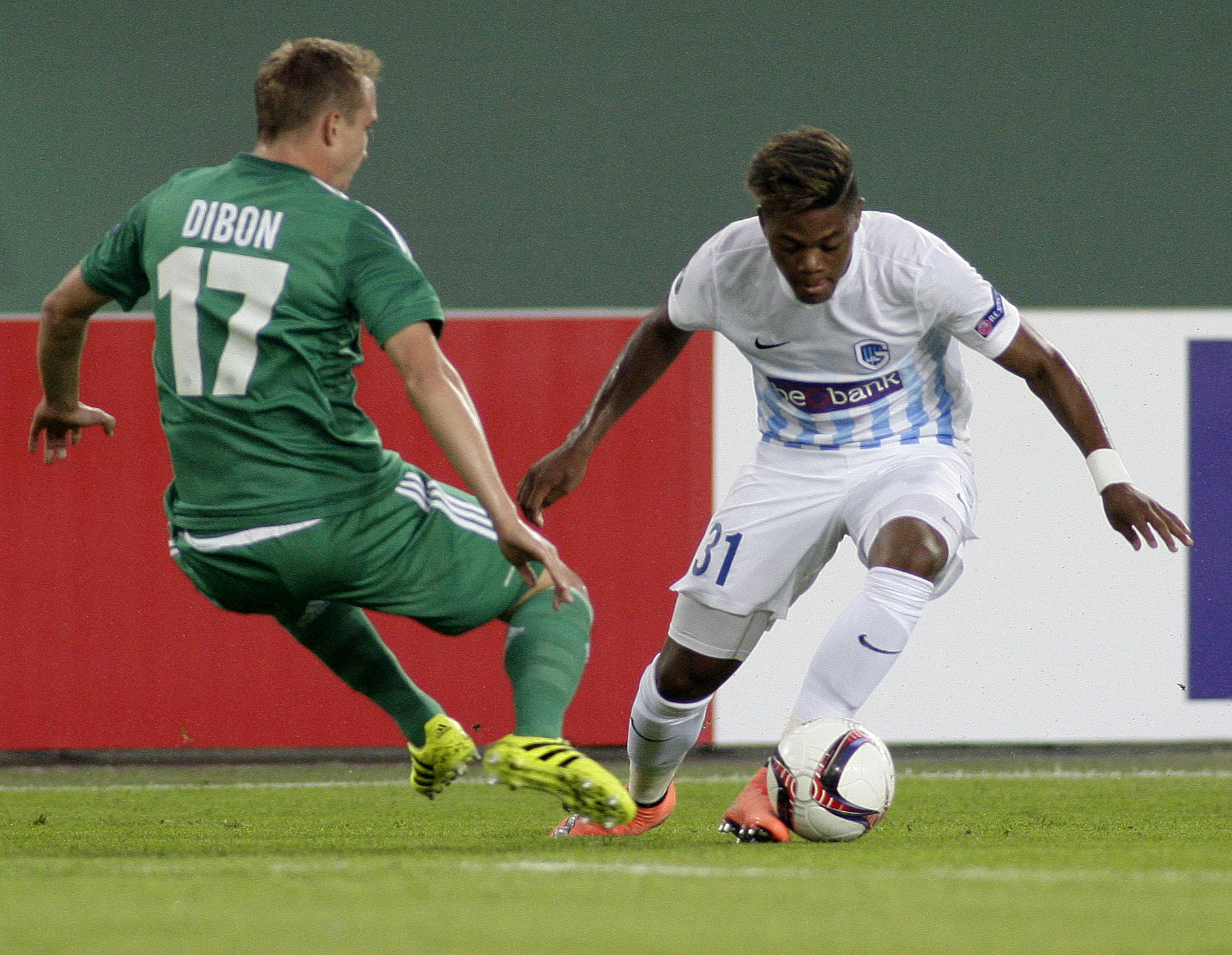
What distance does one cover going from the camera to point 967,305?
A: 159 inches

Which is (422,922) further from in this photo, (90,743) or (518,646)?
(90,743)

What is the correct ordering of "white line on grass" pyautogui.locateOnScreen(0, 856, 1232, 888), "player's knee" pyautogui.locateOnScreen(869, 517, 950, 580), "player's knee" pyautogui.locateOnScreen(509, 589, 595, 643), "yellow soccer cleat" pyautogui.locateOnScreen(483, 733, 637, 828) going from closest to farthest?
"white line on grass" pyautogui.locateOnScreen(0, 856, 1232, 888)
"yellow soccer cleat" pyautogui.locateOnScreen(483, 733, 637, 828)
"player's knee" pyautogui.locateOnScreen(509, 589, 595, 643)
"player's knee" pyautogui.locateOnScreen(869, 517, 950, 580)

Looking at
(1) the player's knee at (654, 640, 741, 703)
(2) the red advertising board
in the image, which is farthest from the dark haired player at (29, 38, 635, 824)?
(2) the red advertising board

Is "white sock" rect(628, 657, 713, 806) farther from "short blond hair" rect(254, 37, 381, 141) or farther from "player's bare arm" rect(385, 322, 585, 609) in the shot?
"short blond hair" rect(254, 37, 381, 141)

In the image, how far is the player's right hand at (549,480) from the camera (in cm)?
420

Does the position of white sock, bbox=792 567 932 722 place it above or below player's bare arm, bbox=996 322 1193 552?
below

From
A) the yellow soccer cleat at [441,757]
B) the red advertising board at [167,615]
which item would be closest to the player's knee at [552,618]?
the yellow soccer cleat at [441,757]

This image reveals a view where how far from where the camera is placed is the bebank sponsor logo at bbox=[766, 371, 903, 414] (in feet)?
13.8

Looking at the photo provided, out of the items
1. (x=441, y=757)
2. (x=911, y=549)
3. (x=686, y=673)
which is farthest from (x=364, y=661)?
(x=911, y=549)

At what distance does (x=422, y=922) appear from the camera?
7.81ft

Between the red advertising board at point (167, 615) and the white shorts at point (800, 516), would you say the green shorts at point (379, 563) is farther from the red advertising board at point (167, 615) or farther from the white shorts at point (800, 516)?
the red advertising board at point (167, 615)

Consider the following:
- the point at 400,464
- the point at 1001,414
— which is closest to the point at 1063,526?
the point at 1001,414

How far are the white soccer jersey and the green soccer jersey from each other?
1.01 meters

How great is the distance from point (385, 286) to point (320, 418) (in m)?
0.28
